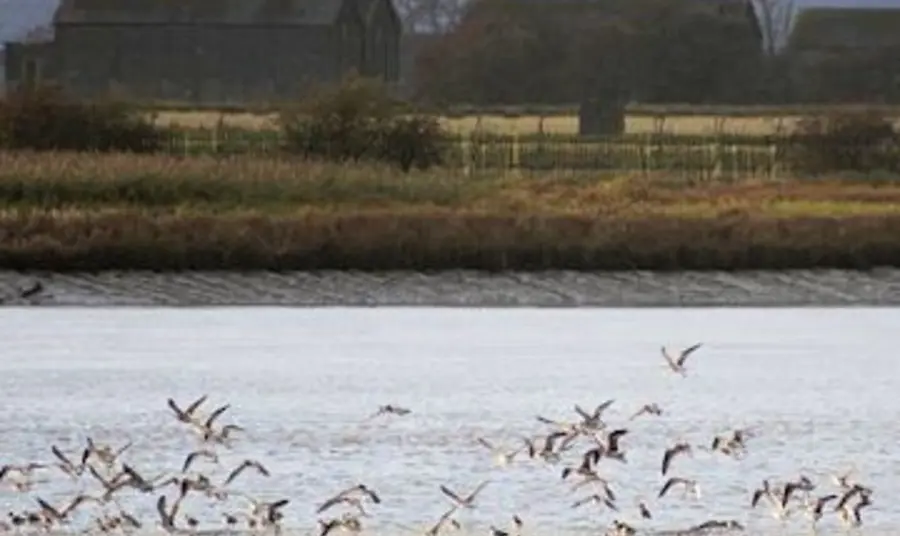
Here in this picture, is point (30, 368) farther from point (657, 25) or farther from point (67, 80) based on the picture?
point (67, 80)

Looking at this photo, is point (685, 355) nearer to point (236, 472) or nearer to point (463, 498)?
point (236, 472)

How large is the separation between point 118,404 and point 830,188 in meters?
23.0

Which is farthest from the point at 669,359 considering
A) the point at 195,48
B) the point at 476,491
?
the point at 195,48

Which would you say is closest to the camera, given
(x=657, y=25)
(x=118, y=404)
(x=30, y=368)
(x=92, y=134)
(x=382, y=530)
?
(x=382, y=530)

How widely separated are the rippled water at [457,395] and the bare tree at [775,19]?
173ft

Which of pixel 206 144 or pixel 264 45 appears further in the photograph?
pixel 264 45

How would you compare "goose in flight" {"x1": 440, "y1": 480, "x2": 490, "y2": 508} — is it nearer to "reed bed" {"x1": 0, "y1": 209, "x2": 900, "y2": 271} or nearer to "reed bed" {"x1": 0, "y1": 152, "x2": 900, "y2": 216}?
"reed bed" {"x1": 0, "y1": 209, "x2": 900, "y2": 271}

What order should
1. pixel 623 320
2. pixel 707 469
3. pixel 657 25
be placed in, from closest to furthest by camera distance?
pixel 707 469 → pixel 623 320 → pixel 657 25

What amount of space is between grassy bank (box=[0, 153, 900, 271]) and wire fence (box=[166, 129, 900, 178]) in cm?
755

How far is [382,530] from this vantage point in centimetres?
1133

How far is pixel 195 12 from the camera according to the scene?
6888cm

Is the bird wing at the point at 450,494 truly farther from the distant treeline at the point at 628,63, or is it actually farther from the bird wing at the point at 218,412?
the distant treeline at the point at 628,63

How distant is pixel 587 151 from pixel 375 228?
16.8m

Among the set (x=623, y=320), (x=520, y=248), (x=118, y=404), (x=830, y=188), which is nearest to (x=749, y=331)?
(x=623, y=320)
